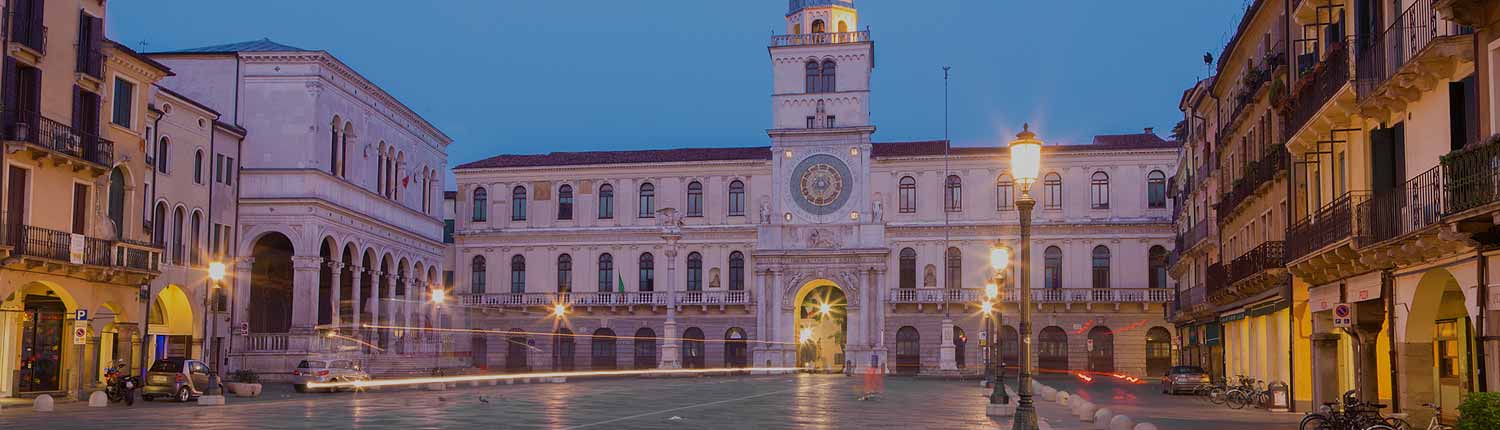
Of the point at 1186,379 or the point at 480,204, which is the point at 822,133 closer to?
the point at 480,204

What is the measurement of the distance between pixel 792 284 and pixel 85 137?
48.1 metres

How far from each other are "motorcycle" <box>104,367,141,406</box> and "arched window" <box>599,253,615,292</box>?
48.9 metres

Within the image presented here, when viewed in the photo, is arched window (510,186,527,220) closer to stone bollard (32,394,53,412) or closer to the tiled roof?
the tiled roof

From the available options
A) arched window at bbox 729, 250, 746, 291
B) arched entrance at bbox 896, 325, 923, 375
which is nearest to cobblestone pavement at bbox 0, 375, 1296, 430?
arched entrance at bbox 896, 325, 923, 375

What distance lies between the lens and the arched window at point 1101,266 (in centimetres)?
8038

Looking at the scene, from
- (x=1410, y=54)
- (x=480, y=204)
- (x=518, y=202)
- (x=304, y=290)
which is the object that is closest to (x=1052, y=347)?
(x=518, y=202)

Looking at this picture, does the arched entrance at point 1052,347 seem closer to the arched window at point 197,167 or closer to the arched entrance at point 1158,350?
the arched entrance at point 1158,350

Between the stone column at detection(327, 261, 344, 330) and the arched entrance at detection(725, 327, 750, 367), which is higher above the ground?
the stone column at detection(327, 261, 344, 330)

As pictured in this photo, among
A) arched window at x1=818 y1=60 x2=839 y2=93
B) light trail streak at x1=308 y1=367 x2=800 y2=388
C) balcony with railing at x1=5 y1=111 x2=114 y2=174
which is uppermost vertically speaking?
arched window at x1=818 y1=60 x2=839 y2=93

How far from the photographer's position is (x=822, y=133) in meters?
81.2

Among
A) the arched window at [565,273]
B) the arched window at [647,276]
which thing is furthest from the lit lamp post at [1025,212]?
the arched window at [565,273]

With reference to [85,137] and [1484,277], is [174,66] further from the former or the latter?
[1484,277]

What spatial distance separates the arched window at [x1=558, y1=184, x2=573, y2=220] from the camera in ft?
285

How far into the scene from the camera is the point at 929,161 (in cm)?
8175
